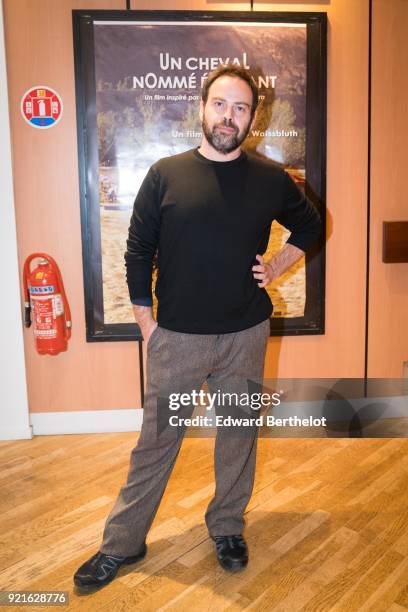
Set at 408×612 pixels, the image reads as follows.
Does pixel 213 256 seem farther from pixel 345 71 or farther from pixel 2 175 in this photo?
pixel 345 71

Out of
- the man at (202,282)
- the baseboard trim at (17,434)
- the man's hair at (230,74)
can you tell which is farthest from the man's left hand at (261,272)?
the baseboard trim at (17,434)

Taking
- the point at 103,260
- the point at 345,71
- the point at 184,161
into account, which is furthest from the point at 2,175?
the point at 345,71

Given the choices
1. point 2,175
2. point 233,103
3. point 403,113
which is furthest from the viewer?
point 403,113

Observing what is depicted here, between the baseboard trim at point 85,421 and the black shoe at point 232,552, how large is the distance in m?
1.32

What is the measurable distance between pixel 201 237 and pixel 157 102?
1529 mm

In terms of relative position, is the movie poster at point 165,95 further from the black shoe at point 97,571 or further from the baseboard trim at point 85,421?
the black shoe at point 97,571

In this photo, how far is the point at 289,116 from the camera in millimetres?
3117

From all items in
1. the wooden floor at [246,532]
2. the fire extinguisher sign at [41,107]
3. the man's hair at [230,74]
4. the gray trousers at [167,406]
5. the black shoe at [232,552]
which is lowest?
the wooden floor at [246,532]

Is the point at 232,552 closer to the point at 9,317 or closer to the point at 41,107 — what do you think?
the point at 9,317

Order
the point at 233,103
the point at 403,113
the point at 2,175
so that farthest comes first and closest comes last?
the point at 403,113, the point at 2,175, the point at 233,103

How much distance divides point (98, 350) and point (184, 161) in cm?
168

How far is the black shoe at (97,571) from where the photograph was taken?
1905 mm

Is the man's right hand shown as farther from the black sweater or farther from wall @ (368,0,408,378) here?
wall @ (368,0,408,378)

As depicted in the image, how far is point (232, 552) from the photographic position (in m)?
2.04
